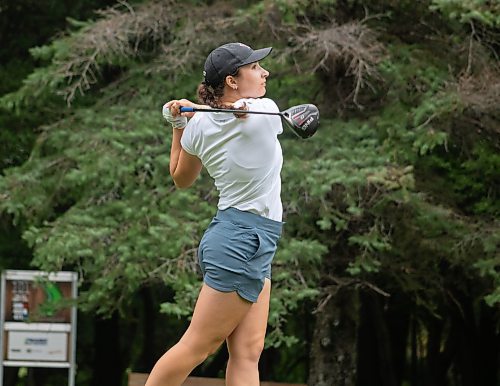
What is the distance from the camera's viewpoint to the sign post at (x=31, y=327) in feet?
38.9

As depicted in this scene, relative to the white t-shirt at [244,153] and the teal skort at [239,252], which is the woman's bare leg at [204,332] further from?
the white t-shirt at [244,153]

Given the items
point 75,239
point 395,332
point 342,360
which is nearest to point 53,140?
point 75,239

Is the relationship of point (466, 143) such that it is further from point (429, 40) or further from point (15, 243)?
point (15, 243)

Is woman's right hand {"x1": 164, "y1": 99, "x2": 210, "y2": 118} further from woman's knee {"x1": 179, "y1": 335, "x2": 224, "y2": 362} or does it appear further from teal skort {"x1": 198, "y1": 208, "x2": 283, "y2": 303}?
woman's knee {"x1": 179, "y1": 335, "x2": 224, "y2": 362}

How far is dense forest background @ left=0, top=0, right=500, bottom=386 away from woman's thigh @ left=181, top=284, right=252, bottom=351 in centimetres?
512

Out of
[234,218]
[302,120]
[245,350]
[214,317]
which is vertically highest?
[302,120]

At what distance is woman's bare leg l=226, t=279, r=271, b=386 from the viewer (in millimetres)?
3936

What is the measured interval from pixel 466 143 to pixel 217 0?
2.96m

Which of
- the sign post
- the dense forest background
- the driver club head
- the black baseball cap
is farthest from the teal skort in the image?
the sign post

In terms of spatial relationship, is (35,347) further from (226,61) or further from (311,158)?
(226,61)

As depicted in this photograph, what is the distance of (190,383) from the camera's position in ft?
26.7

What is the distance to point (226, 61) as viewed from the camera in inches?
154

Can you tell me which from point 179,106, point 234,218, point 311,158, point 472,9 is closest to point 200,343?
point 234,218

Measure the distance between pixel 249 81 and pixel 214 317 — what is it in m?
0.84
